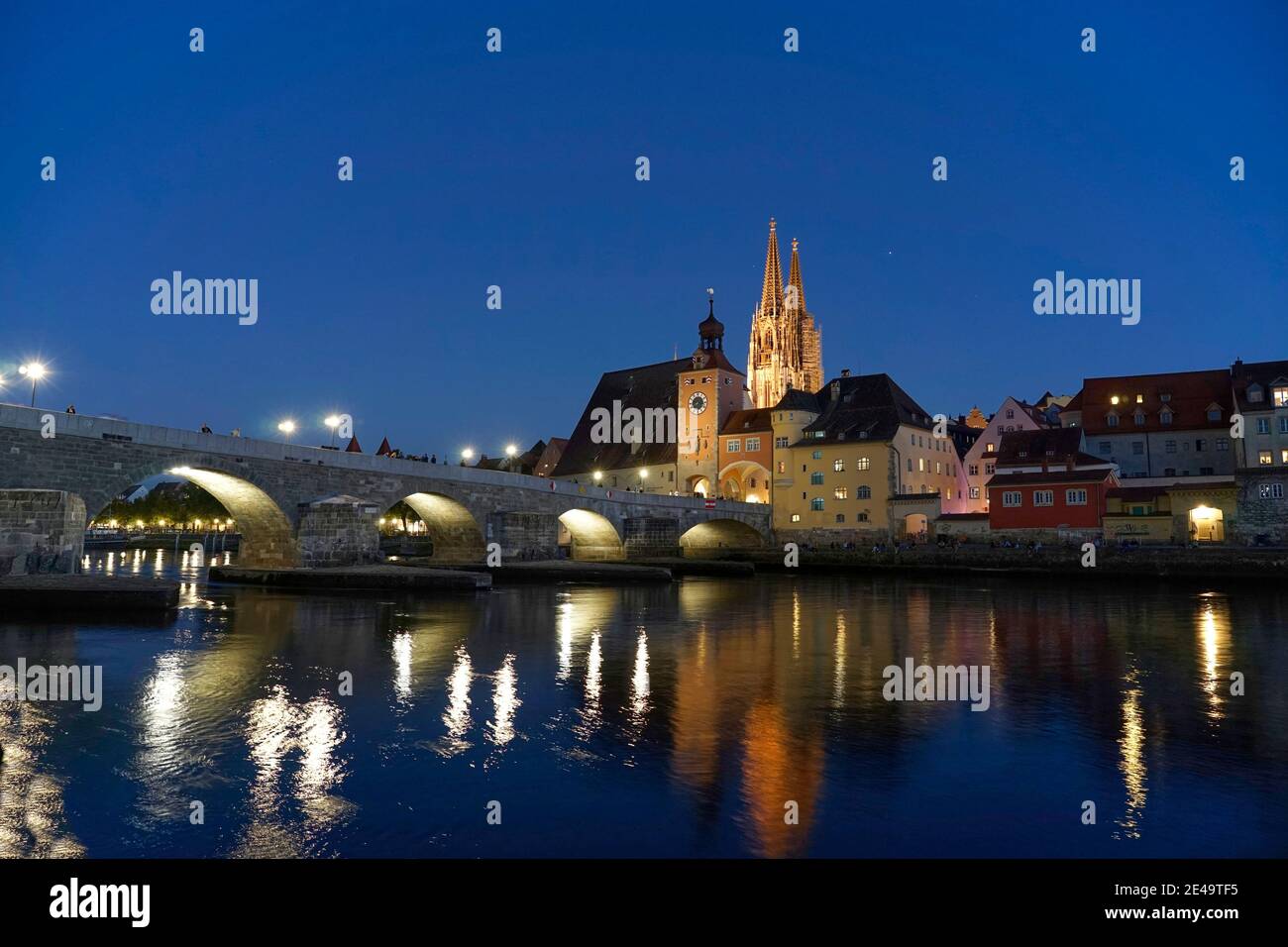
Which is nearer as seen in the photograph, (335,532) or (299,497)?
(299,497)

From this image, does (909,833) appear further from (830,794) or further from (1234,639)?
(1234,639)

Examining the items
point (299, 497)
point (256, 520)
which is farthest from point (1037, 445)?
point (256, 520)

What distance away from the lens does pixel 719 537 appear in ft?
259

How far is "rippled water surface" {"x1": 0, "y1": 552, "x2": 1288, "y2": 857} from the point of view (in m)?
7.34

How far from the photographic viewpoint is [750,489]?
8406 centimetres

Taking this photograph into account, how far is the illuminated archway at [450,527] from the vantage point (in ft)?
152

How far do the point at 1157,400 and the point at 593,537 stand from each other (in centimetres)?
4967

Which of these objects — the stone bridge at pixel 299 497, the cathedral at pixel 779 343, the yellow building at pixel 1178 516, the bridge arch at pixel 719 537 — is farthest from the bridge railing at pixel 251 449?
the cathedral at pixel 779 343

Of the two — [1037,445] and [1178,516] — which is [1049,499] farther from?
[1037,445]

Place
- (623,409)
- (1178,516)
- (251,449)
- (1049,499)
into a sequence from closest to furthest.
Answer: (251,449) < (1178,516) < (1049,499) < (623,409)

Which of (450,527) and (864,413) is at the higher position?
(864,413)
